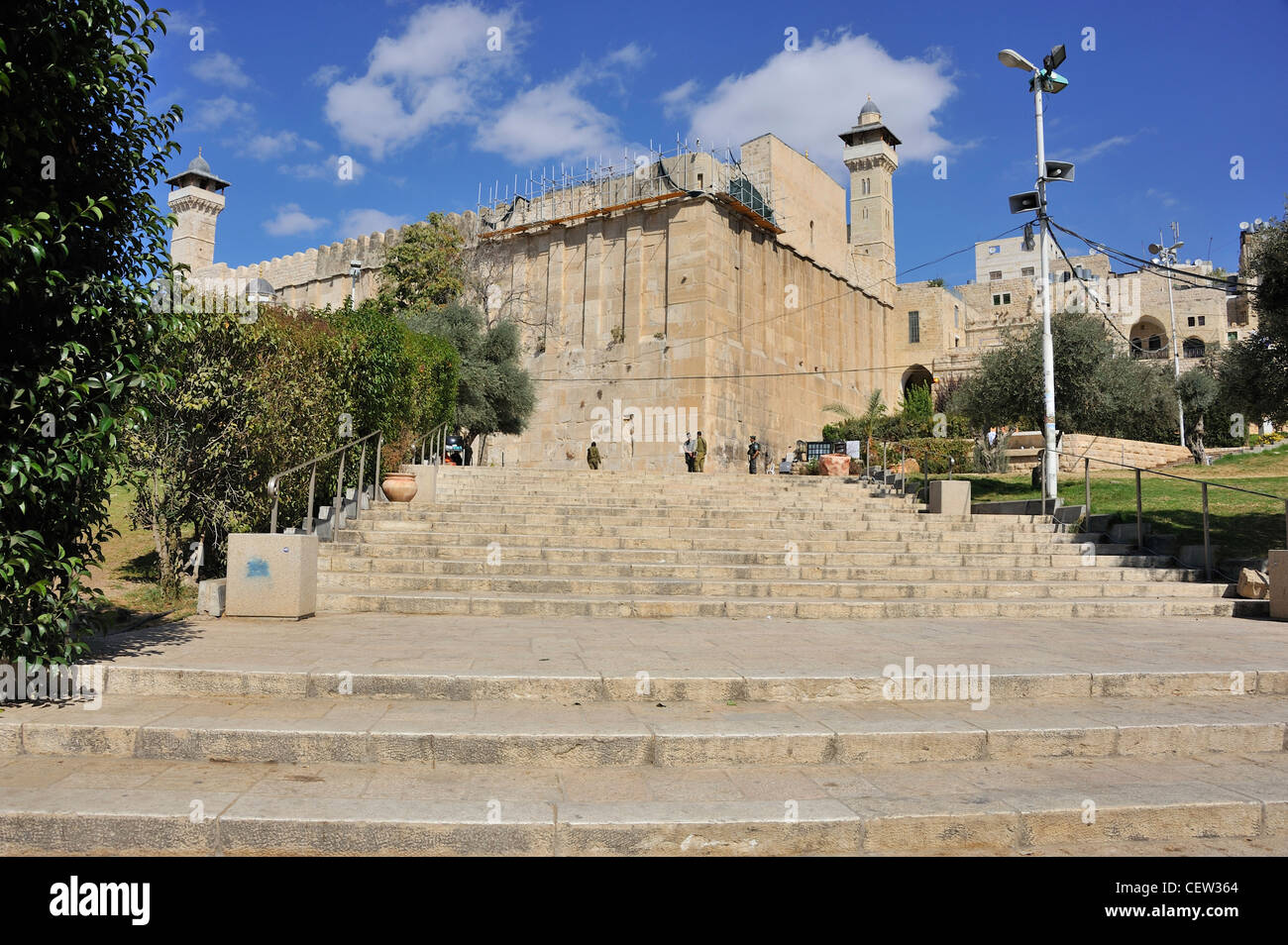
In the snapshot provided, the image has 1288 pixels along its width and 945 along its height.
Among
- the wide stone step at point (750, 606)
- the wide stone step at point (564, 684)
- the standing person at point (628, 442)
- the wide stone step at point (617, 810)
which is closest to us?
the wide stone step at point (617, 810)

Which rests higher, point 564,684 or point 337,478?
point 337,478

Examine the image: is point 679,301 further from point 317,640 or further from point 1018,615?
point 317,640

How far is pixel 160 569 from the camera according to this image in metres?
9.68

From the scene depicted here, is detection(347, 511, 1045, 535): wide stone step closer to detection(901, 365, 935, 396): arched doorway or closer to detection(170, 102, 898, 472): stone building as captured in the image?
detection(170, 102, 898, 472): stone building

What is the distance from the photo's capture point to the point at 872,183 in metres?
46.8

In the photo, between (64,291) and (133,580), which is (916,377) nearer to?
(133,580)

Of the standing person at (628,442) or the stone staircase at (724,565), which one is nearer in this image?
the stone staircase at (724,565)

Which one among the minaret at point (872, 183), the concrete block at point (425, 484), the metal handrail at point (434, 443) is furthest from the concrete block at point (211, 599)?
the minaret at point (872, 183)

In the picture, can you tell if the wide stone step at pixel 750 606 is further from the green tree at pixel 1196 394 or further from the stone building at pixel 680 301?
the green tree at pixel 1196 394

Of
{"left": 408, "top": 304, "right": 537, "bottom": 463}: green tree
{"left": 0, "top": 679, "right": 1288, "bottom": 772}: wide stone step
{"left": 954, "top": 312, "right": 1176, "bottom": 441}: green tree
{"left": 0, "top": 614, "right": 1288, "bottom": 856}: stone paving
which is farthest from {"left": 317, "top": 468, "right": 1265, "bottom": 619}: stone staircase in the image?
{"left": 408, "top": 304, "right": 537, "bottom": 463}: green tree

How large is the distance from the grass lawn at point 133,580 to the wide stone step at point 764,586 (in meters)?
1.95

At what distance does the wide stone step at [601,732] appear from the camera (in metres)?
4.12

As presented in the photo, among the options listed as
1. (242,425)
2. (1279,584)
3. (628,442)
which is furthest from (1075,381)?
(242,425)

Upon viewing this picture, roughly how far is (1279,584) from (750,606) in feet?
19.4
